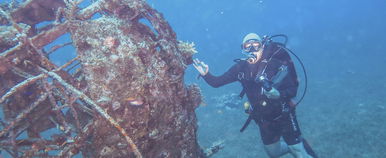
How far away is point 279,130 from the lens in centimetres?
633

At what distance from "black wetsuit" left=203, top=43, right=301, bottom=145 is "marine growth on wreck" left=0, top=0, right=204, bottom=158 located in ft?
9.53

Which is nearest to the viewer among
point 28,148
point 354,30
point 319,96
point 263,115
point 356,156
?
point 28,148

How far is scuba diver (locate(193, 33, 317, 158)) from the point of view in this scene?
18.9 feet

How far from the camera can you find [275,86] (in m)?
5.96

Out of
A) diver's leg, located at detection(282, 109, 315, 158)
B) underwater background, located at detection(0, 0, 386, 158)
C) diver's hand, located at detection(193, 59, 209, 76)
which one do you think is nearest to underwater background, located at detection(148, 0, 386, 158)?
underwater background, located at detection(0, 0, 386, 158)

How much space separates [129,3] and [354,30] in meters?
43.2

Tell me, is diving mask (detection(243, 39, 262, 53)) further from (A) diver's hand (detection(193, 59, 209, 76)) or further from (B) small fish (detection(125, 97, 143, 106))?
(B) small fish (detection(125, 97, 143, 106))

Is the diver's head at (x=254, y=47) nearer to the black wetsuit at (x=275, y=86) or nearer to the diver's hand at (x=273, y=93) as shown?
the black wetsuit at (x=275, y=86)

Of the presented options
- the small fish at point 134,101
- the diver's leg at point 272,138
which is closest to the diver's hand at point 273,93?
the diver's leg at point 272,138

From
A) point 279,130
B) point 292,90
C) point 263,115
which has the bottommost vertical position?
point 279,130

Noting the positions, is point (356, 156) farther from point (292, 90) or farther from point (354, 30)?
point (354, 30)

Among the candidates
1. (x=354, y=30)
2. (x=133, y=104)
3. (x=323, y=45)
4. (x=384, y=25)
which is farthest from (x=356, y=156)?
(x=384, y=25)

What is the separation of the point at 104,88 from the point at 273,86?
4.23 meters

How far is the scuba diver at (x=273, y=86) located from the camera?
18.9 feet
